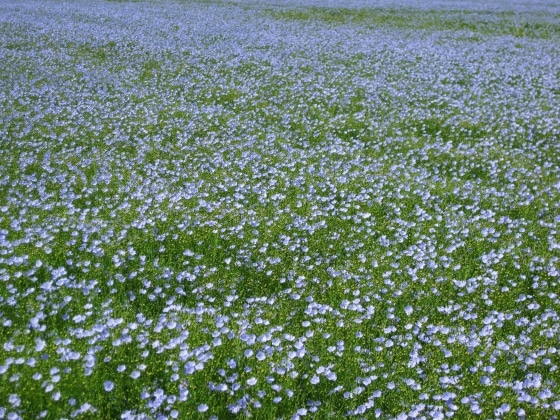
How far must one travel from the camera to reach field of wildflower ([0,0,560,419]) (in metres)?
4.80

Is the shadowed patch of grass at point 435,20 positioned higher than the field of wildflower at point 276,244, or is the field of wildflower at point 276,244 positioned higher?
the shadowed patch of grass at point 435,20

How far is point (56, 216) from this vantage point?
752 cm

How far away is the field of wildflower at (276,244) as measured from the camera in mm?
4797

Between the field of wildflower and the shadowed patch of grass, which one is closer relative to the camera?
the field of wildflower

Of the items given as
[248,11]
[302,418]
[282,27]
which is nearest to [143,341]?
[302,418]

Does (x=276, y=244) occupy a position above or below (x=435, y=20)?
below

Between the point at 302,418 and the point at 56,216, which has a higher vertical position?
the point at 56,216

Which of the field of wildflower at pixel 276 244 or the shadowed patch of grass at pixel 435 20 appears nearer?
the field of wildflower at pixel 276 244

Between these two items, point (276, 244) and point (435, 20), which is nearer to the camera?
point (276, 244)

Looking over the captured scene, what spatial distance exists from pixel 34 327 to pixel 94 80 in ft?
36.9

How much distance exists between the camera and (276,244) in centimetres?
708

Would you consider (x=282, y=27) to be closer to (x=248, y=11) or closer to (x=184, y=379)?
(x=248, y=11)

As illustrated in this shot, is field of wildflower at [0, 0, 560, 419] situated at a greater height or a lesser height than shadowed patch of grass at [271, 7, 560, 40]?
lesser

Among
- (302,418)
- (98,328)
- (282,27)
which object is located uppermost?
(282,27)
